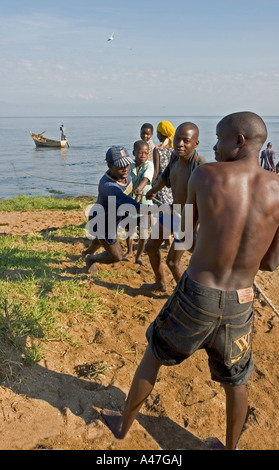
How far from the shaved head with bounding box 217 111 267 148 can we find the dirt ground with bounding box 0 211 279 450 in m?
1.99

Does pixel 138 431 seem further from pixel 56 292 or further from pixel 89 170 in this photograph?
pixel 89 170

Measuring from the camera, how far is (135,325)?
3994 mm

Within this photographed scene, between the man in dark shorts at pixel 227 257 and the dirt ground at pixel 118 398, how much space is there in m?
0.63

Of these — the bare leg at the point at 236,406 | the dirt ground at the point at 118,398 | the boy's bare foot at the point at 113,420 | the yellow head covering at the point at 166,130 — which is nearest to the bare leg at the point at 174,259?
the dirt ground at the point at 118,398

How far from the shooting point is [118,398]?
119 inches

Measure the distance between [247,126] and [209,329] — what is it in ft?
3.60

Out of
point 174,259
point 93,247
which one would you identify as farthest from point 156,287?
point 93,247

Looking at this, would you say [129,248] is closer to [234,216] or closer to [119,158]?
[119,158]

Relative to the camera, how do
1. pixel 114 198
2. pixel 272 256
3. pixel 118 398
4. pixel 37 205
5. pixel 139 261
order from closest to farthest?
pixel 272 256 → pixel 118 398 → pixel 114 198 → pixel 139 261 → pixel 37 205

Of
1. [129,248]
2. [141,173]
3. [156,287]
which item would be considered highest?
[141,173]

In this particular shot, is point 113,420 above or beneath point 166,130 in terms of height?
beneath

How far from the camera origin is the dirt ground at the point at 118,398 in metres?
2.67

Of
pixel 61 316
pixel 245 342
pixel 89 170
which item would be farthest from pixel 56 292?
pixel 89 170
